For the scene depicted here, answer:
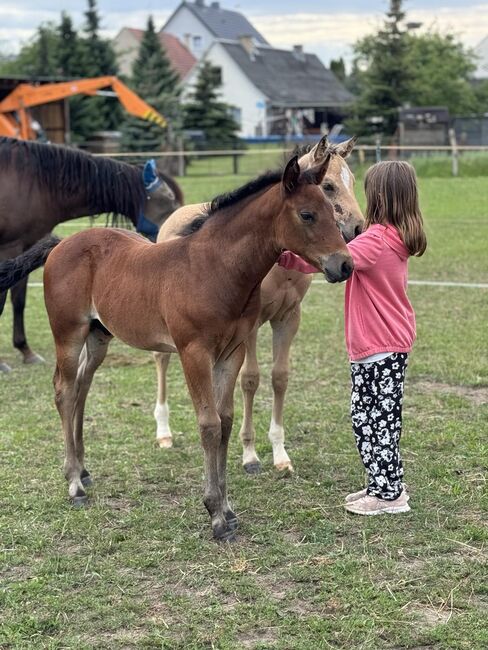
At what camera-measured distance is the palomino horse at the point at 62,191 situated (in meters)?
7.09

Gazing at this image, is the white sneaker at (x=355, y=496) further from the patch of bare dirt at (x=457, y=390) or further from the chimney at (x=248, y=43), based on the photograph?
the chimney at (x=248, y=43)

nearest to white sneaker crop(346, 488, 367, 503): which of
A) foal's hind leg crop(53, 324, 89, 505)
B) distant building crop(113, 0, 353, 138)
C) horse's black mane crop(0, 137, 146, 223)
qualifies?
foal's hind leg crop(53, 324, 89, 505)

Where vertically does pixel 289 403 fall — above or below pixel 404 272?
below

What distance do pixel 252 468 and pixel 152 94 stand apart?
34.1 meters

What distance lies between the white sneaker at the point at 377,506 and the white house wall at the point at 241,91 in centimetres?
5084

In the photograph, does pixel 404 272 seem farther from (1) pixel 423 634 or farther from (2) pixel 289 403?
(2) pixel 289 403

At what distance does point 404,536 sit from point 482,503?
586 millimetres

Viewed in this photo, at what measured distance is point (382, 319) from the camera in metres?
3.96

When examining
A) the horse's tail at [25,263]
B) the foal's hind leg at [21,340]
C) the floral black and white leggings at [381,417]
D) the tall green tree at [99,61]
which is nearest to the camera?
the floral black and white leggings at [381,417]

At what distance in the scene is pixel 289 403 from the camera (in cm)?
606

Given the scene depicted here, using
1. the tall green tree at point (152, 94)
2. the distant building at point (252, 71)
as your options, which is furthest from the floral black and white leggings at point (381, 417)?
the distant building at point (252, 71)

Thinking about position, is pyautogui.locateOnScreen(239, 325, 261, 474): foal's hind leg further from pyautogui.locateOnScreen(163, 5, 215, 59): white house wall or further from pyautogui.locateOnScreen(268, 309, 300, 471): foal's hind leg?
pyautogui.locateOnScreen(163, 5, 215, 59): white house wall

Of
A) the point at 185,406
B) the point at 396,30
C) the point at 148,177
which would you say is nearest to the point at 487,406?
the point at 185,406

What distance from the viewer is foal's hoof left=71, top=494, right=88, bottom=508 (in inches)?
168
